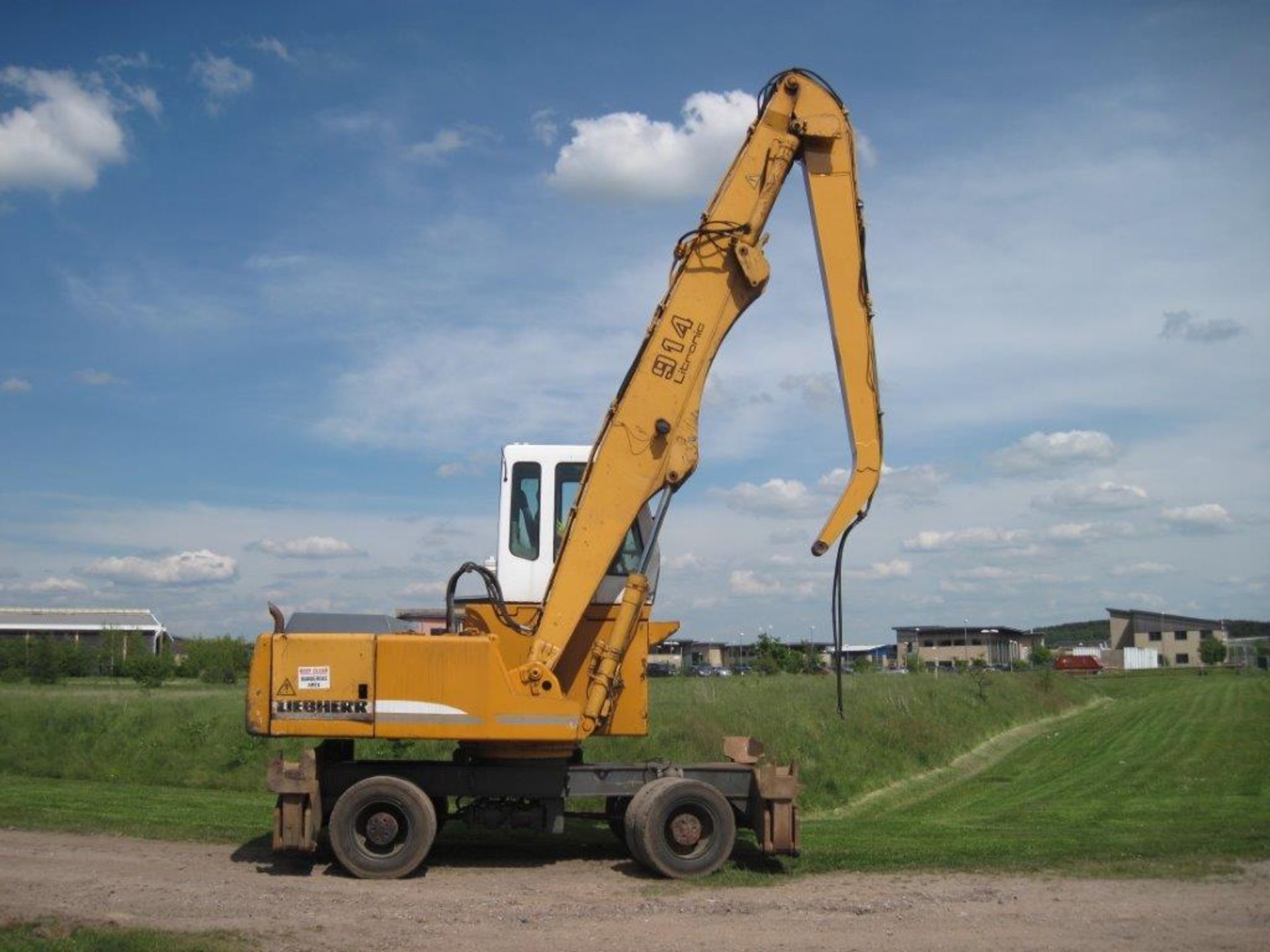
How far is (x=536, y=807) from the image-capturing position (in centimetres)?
1258

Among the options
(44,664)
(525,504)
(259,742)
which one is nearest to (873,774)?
(259,742)

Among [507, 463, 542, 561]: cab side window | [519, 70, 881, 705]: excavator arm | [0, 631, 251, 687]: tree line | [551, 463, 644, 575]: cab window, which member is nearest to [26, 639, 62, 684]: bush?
[0, 631, 251, 687]: tree line

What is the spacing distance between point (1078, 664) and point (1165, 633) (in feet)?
149

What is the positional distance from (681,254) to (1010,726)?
86.1ft

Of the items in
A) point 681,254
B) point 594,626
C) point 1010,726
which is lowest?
point 1010,726

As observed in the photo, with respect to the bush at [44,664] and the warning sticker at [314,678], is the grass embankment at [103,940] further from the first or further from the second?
the bush at [44,664]

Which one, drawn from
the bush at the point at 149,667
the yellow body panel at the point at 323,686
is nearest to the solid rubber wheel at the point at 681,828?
the yellow body panel at the point at 323,686

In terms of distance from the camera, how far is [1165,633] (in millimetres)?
139000

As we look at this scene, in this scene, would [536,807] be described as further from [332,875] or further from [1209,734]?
[1209,734]

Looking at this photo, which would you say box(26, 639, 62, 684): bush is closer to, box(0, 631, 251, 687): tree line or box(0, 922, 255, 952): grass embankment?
box(0, 631, 251, 687): tree line

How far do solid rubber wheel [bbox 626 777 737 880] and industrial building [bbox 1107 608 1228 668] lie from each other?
428 feet

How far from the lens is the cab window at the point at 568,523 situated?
12.8 meters

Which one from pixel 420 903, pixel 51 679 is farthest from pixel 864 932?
pixel 51 679

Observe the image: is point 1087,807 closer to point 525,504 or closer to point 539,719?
point 539,719
